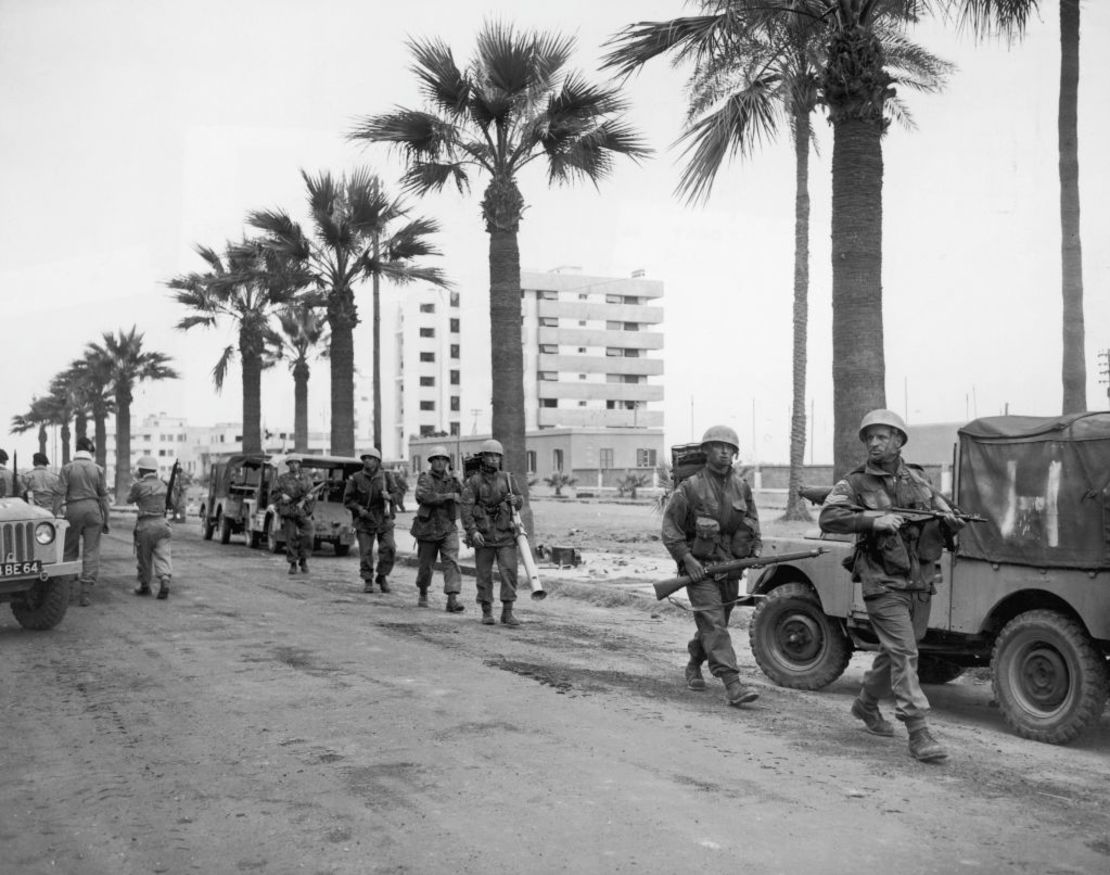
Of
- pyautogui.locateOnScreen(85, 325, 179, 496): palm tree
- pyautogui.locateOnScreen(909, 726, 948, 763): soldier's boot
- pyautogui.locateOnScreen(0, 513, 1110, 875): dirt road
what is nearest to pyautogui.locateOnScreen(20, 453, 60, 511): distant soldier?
pyautogui.locateOnScreen(0, 513, 1110, 875): dirt road

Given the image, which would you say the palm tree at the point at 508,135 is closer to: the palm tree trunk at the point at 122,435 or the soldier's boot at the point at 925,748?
the soldier's boot at the point at 925,748

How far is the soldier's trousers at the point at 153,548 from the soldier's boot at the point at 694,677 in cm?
812

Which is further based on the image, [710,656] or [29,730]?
[710,656]

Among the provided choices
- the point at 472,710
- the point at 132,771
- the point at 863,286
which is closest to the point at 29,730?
the point at 132,771

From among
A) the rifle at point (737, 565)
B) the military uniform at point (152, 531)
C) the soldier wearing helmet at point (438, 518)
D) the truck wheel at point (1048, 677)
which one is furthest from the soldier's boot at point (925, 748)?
the military uniform at point (152, 531)

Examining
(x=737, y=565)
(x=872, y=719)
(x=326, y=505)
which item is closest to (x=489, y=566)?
(x=737, y=565)

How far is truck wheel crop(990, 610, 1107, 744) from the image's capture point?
647 centimetres

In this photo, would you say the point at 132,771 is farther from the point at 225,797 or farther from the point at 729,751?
the point at 729,751

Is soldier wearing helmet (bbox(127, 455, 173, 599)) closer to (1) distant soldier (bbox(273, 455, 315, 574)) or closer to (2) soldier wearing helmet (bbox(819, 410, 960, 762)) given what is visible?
(1) distant soldier (bbox(273, 455, 315, 574))

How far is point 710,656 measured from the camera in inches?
303

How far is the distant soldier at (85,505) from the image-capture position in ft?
45.7

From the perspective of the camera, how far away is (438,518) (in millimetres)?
13234

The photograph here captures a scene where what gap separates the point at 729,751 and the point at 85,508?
407 inches

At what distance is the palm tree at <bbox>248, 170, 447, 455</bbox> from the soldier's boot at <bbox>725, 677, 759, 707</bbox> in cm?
2026
